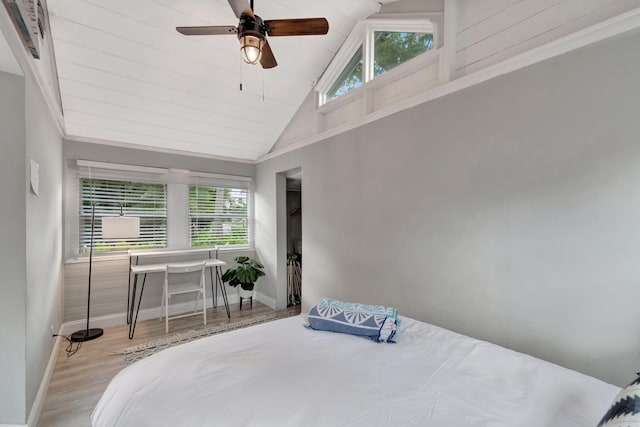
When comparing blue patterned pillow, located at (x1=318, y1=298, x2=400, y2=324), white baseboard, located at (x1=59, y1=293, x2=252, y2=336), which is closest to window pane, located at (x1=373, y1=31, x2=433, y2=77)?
blue patterned pillow, located at (x1=318, y1=298, x2=400, y2=324)

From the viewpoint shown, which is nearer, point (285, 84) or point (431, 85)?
point (431, 85)

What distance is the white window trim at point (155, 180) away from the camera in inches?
126

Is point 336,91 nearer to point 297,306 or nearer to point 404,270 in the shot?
point 404,270

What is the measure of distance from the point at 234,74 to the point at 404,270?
8.36 ft

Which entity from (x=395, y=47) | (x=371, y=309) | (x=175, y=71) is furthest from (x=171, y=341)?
(x=395, y=47)

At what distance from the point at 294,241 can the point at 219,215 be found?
1.33 metres

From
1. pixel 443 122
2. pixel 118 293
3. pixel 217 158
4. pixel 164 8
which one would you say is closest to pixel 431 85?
pixel 443 122

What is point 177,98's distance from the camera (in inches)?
118

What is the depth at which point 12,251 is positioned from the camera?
1633mm

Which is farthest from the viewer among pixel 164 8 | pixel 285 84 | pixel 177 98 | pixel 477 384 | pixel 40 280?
pixel 285 84

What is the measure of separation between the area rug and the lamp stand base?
53cm

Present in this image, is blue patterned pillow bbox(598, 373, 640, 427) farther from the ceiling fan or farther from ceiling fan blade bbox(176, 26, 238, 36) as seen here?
ceiling fan blade bbox(176, 26, 238, 36)

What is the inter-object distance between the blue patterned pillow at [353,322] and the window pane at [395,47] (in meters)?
2.17

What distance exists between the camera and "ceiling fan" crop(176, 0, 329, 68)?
1638 millimetres
